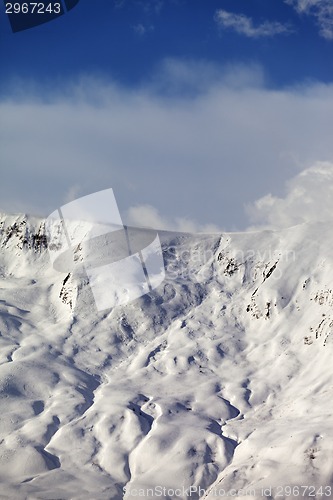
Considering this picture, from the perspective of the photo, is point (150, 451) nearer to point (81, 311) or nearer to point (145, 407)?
point (145, 407)

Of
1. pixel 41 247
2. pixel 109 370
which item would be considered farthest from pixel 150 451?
pixel 41 247

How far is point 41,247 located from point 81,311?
41646 mm

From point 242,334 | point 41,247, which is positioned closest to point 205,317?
point 242,334

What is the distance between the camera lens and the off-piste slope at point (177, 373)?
99812 mm

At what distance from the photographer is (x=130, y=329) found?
5960 inches

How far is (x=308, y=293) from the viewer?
152m

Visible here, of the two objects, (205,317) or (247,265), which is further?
(247,265)

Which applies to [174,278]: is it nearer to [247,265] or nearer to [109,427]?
[247,265]

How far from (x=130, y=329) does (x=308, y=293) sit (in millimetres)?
48254

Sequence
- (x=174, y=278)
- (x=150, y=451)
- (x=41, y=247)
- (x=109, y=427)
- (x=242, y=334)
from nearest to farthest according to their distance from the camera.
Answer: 1. (x=150, y=451)
2. (x=109, y=427)
3. (x=242, y=334)
4. (x=174, y=278)
5. (x=41, y=247)

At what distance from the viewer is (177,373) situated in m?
137

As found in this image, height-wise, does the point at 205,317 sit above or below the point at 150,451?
below

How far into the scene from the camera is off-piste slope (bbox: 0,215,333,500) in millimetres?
99812

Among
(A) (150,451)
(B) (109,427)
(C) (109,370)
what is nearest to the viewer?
(A) (150,451)
